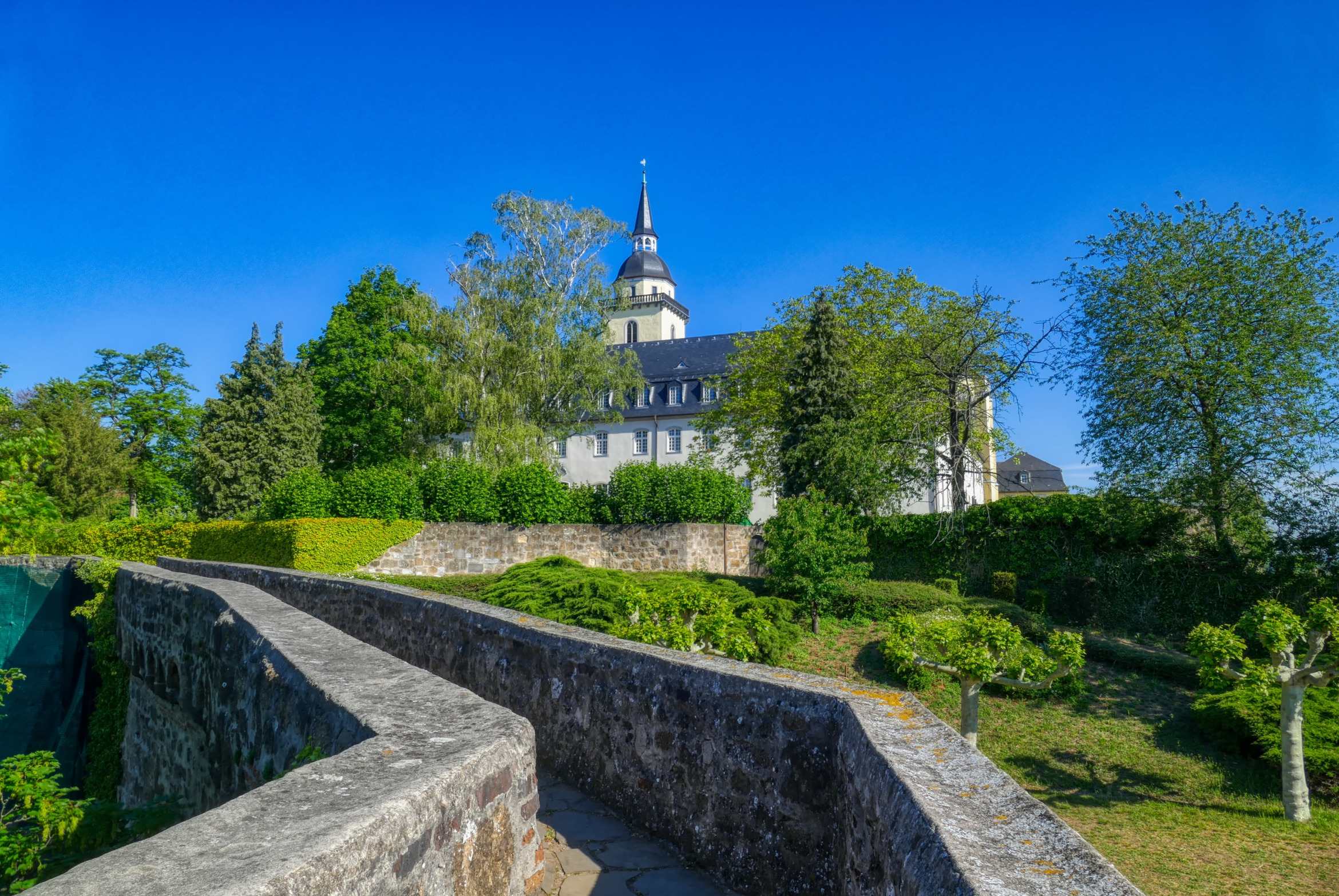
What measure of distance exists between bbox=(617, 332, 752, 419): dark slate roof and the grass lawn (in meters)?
29.0

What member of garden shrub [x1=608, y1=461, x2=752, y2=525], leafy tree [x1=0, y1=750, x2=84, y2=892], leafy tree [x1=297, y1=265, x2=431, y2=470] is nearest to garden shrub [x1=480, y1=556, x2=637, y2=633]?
leafy tree [x1=0, y1=750, x2=84, y2=892]

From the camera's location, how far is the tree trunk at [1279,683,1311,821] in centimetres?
890

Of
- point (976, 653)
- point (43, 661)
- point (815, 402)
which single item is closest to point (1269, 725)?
point (976, 653)

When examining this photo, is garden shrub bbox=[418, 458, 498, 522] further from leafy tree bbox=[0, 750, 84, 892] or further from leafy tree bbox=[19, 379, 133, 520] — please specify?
leafy tree bbox=[0, 750, 84, 892]

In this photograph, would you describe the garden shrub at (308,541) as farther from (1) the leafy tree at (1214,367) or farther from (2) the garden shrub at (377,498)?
(1) the leafy tree at (1214,367)

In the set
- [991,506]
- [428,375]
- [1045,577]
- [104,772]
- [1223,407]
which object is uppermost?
[428,375]

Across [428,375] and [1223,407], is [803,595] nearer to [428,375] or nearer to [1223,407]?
[1223,407]

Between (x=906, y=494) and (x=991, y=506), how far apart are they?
4148 millimetres

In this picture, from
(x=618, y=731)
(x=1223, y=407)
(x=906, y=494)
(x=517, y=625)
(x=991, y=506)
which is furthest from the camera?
(x=906, y=494)

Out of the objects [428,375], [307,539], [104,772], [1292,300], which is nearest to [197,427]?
[428,375]

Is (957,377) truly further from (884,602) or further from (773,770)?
(773,770)

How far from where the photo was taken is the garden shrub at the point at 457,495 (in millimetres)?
22859

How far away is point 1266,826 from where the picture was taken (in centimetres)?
869

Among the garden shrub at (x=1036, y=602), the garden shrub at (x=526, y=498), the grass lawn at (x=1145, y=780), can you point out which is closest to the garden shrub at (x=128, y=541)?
the garden shrub at (x=526, y=498)
